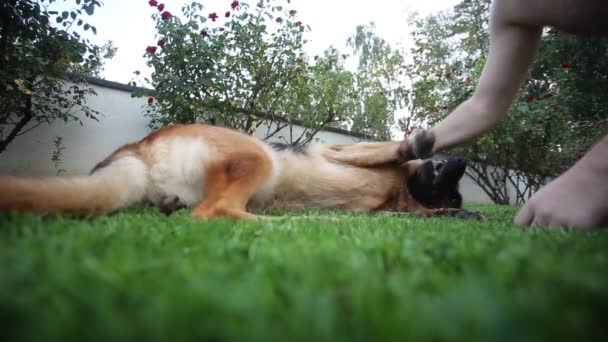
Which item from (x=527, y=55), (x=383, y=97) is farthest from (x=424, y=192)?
(x=383, y=97)

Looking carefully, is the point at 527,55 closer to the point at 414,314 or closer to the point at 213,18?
the point at 414,314

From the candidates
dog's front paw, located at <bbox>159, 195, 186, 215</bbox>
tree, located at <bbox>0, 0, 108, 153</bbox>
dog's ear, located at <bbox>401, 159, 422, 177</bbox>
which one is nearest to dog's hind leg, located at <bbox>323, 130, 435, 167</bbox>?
dog's ear, located at <bbox>401, 159, 422, 177</bbox>

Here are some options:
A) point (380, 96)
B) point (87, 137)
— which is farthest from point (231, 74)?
point (380, 96)

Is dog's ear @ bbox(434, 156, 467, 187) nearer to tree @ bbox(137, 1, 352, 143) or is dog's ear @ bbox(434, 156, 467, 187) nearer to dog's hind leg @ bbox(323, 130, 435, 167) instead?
dog's hind leg @ bbox(323, 130, 435, 167)

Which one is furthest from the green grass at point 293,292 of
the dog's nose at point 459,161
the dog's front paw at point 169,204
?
the dog's nose at point 459,161

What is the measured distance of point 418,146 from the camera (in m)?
2.92

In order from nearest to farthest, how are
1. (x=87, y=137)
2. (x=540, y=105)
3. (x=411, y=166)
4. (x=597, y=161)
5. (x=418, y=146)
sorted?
(x=597, y=161), (x=418, y=146), (x=411, y=166), (x=87, y=137), (x=540, y=105)

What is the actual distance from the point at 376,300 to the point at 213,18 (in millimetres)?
5590

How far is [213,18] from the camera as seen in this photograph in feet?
17.0

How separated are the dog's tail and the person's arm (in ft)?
7.70

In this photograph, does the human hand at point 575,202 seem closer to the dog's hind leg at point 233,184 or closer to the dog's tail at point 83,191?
the dog's hind leg at point 233,184

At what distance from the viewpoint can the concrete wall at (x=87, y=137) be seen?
16.6ft

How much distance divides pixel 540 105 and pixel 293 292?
8.09m

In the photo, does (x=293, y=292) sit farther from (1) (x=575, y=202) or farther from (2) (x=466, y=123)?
(2) (x=466, y=123)
